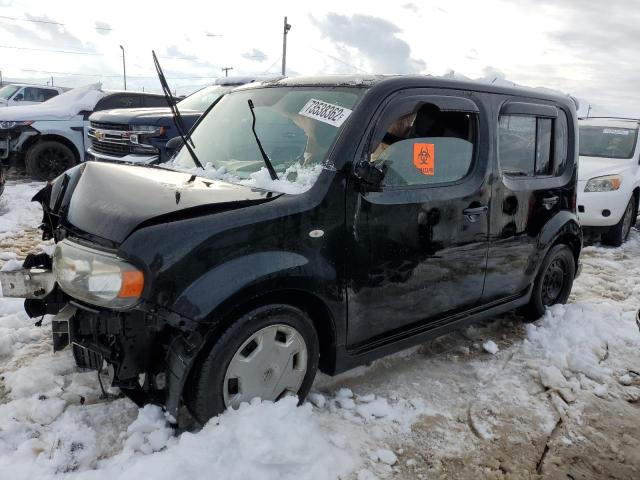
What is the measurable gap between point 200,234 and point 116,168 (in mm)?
1001

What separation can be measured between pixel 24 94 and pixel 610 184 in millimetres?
14943

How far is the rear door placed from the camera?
3631mm

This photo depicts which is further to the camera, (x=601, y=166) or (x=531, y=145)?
(x=601, y=166)

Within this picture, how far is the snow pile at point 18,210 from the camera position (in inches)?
257

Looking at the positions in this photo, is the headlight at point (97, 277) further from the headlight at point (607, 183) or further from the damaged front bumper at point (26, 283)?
the headlight at point (607, 183)

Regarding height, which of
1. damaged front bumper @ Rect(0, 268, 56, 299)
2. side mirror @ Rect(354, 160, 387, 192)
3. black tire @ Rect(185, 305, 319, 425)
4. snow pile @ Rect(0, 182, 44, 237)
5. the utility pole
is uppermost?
the utility pole

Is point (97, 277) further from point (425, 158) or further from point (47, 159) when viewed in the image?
point (47, 159)

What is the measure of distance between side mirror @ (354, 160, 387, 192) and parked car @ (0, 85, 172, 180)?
7964 mm

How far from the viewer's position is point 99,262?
227 centimetres

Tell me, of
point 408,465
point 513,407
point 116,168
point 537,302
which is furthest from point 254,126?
point 537,302

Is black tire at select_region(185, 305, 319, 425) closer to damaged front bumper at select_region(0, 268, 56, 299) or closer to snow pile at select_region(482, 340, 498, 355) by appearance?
damaged front bumper at select_region(0, 268, 56, 299)

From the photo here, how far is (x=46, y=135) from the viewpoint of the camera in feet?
29.9

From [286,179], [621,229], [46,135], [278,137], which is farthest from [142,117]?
[621,229]

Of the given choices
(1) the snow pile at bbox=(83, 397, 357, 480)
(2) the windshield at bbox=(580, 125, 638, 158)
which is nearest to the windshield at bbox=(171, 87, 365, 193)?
(1) the snow pile at bbox=(83, 397, 357, 480)
